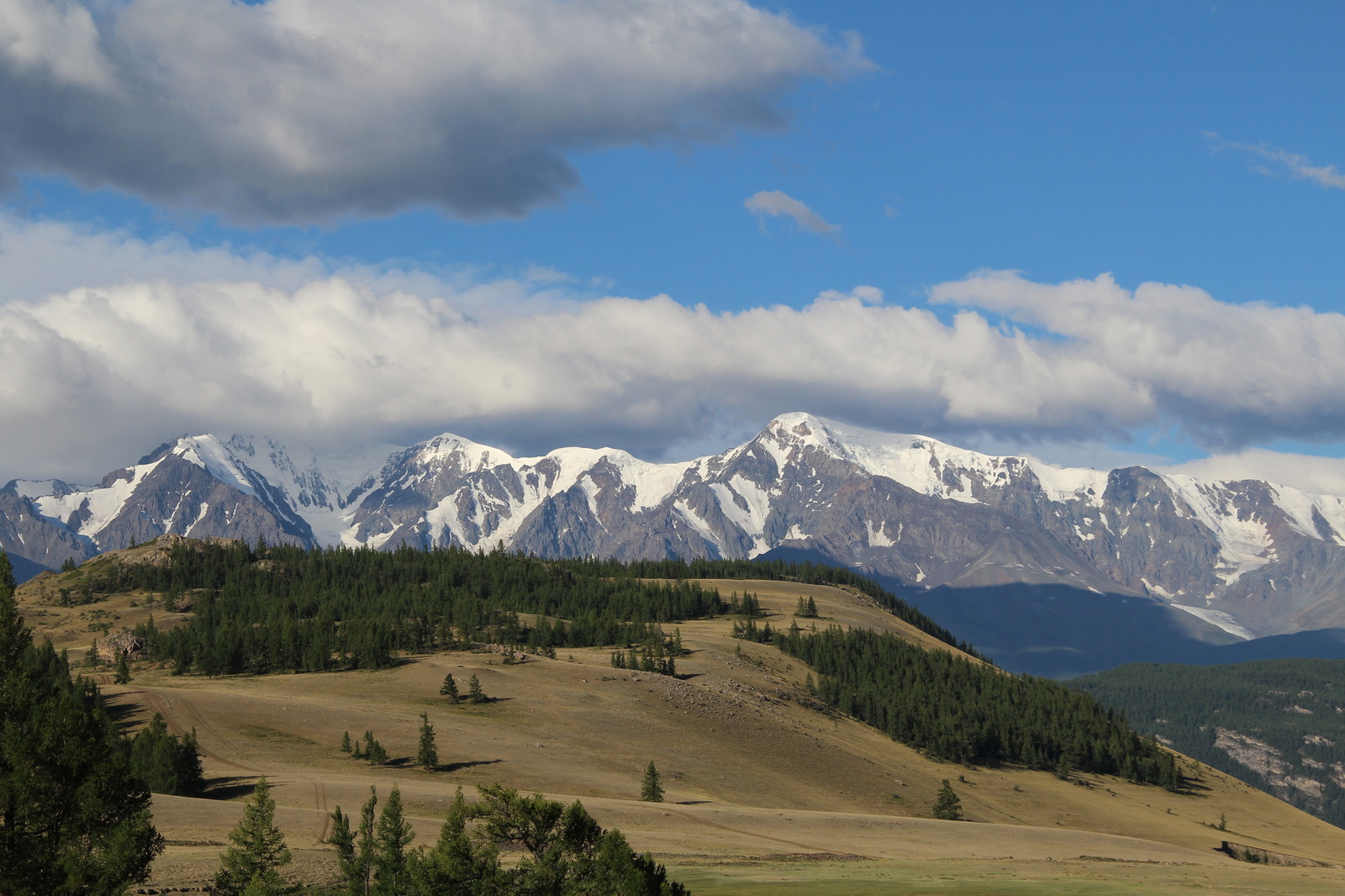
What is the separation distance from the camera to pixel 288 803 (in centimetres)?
8525

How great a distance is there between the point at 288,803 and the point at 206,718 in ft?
142

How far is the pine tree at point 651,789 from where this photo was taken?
104694 mm

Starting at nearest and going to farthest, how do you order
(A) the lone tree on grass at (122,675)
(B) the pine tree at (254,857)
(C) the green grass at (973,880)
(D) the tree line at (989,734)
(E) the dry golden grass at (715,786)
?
(B) the pine tree at (254,857) → (C) the green grass at (973,880) → (E) the dry golden grass at (715,786) → (A) the lone tree on grass at (122,675) → (D) the tree line at (989,734)

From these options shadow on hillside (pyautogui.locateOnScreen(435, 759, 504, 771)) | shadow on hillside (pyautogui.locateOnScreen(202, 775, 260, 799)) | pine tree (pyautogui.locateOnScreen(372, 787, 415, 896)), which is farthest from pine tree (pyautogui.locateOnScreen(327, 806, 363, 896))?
shadow on hillside (pyautogui.locateOnScreen(435, 759, 504, 771))

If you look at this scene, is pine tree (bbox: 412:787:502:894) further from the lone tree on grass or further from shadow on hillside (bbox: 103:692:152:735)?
the lone tree on grass

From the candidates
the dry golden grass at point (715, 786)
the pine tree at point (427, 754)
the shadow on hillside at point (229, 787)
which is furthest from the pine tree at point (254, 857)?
the pine tree at point (427, 754)

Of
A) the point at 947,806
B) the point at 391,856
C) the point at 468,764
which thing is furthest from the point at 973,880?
the point at 947,806

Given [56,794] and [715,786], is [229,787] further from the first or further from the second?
[56,794]

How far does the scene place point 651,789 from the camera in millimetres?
105562

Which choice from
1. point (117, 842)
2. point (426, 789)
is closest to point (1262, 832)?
point (426, 789)

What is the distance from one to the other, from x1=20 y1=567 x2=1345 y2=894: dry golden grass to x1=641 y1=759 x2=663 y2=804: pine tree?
186cm

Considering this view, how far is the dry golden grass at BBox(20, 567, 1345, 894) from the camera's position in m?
76.8

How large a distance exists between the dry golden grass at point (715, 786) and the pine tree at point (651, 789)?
186cm

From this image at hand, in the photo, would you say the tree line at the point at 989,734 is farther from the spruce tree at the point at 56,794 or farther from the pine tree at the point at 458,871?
the spruce tree at the point at 56,794
